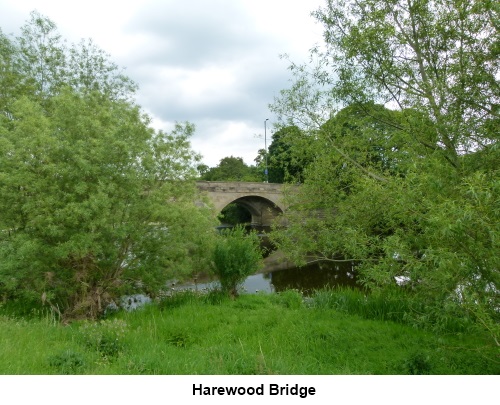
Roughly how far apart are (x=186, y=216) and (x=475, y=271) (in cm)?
603

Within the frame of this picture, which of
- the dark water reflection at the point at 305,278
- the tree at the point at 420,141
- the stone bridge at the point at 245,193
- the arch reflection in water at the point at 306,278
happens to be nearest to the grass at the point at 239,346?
the tree at the point at 420,141

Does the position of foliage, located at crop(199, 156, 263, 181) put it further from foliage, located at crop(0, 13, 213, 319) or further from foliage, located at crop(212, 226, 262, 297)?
foliage, located at crop(0, 13, 213, 319)

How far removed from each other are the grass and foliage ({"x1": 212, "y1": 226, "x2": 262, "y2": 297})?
1.36 m

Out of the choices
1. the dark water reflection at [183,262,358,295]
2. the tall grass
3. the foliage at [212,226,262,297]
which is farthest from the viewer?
the dark water reflection at [183,262,358,295]

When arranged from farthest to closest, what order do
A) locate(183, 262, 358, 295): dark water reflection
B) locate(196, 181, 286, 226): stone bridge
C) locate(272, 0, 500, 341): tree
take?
locate(196, 181, 286, 226): stone bridge < locate(183, 262, 358, 295): dark water reflection < locate(272, 0, 500, 341): tree

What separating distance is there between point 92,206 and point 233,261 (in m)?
3.50

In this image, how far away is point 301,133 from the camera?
8.27m

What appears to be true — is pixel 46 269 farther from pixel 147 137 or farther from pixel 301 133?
pixel 301 133

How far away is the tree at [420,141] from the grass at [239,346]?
0.99 meters

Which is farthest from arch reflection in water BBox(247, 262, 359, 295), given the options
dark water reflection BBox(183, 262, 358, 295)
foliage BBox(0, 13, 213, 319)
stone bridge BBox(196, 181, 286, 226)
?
stone bridge BBox(196, 181, 286, 226)

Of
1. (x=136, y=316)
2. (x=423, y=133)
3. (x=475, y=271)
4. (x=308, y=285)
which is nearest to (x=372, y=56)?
(x=423, y=133)

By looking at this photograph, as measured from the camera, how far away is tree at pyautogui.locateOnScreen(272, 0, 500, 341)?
328 centimetres

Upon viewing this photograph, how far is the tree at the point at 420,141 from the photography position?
3281 mm

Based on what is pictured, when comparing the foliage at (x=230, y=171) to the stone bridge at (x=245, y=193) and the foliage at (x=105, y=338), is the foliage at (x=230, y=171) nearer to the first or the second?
the stone bridge at (x=245, y=193)
